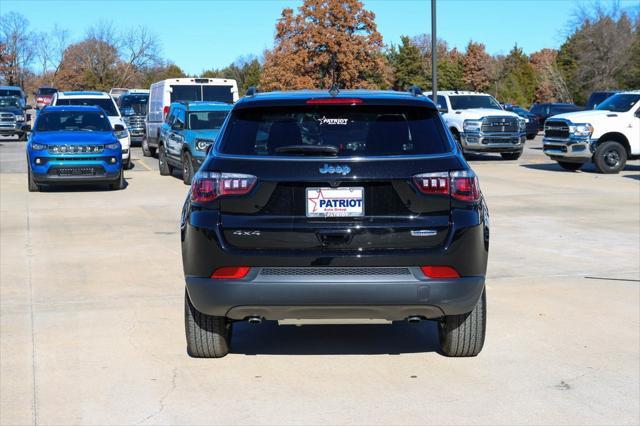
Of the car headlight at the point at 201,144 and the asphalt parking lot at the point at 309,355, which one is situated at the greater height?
the car headlight at the point at 201,144

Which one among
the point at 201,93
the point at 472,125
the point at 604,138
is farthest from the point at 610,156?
the point at 201,93

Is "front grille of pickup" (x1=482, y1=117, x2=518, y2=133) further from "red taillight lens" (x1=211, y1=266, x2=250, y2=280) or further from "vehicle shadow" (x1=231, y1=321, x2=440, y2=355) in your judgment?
"red taillight lens" (x1=211, y1=266, x2=250, y2=280)

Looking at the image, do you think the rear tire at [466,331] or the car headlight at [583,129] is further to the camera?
the car headlight at [583,129]

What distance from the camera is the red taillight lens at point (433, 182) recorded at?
17.0ft

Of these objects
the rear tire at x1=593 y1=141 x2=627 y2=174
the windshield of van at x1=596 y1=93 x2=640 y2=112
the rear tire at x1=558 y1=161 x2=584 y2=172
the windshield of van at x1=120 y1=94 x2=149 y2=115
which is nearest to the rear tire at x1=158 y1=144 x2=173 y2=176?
the rear tire at x1=558 y1=161 x2=584 y2=172

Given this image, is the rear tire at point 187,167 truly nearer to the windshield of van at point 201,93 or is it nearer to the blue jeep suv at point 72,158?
the blue jeep suv at point 72,158

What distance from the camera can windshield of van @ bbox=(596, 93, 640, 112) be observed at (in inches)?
881

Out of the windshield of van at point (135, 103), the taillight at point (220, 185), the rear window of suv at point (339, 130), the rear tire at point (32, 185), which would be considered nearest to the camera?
the taillight at point (220, 185)

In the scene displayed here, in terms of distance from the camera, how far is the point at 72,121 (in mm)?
18844

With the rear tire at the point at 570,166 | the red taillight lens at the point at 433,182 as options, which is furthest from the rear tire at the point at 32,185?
the red taillight lens at the point at 433,182

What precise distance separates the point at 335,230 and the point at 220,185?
28.1 inches

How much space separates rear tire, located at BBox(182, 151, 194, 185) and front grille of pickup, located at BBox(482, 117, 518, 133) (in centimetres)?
977

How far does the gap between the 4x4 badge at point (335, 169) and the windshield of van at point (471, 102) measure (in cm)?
2238

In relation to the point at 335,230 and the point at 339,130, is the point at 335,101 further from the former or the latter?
the point at 335,230
